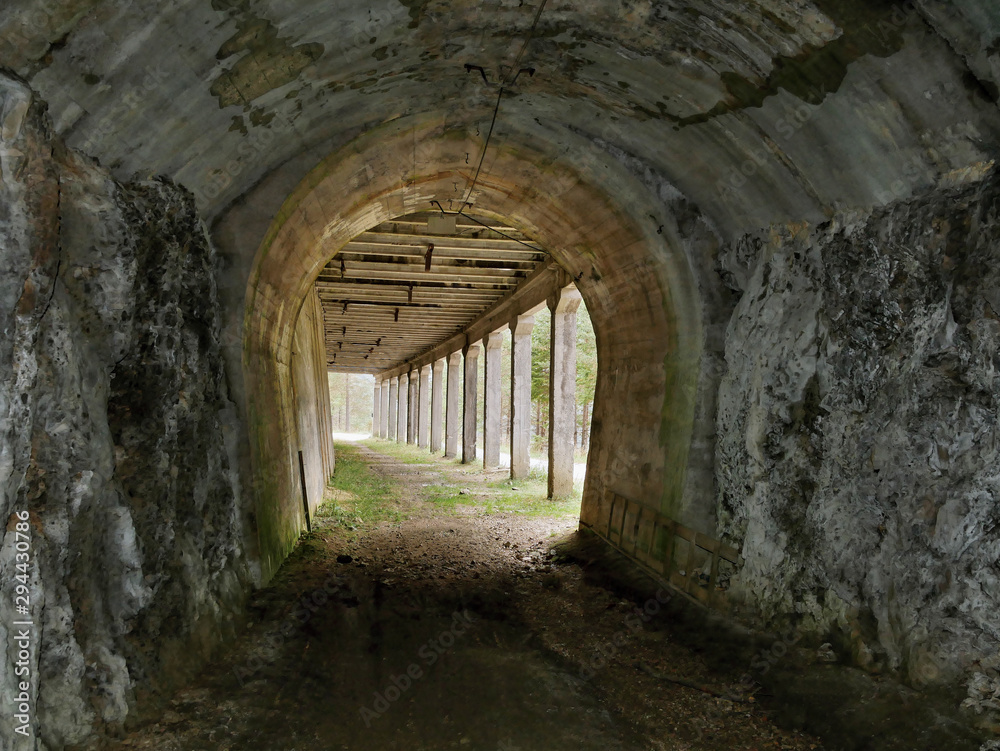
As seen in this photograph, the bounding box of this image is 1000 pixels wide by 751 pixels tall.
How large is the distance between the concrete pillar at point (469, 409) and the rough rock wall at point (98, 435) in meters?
16.6

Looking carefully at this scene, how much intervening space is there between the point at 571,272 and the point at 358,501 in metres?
→ 6.07

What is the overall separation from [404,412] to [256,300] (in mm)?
30089

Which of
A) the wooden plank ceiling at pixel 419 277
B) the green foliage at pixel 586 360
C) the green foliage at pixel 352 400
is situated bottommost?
the green foliage at pixel 352 400

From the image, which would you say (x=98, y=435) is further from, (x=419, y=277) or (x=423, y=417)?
(x=423, y=417)

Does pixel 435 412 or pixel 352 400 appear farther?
pixel 352 400

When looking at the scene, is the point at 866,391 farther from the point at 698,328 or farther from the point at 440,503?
the point at 440,503

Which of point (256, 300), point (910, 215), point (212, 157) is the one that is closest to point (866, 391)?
point (910, 215)

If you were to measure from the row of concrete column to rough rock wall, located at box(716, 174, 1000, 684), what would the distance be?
690 centimetres

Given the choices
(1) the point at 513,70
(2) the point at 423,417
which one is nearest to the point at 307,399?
(1) the point at 513,70

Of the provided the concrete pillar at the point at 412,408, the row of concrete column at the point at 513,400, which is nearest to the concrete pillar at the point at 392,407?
the row of concrete column at the point at 513,400

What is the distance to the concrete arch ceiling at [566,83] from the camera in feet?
10.2

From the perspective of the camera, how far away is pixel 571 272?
8.91 m

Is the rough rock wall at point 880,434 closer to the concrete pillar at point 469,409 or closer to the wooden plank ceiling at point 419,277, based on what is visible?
the wooden plank ceiling at point 419,277

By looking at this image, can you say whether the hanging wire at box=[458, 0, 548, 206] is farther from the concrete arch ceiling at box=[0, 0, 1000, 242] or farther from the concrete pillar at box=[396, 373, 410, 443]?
the concrete pillar at box=[396, 373, 410, 443]
